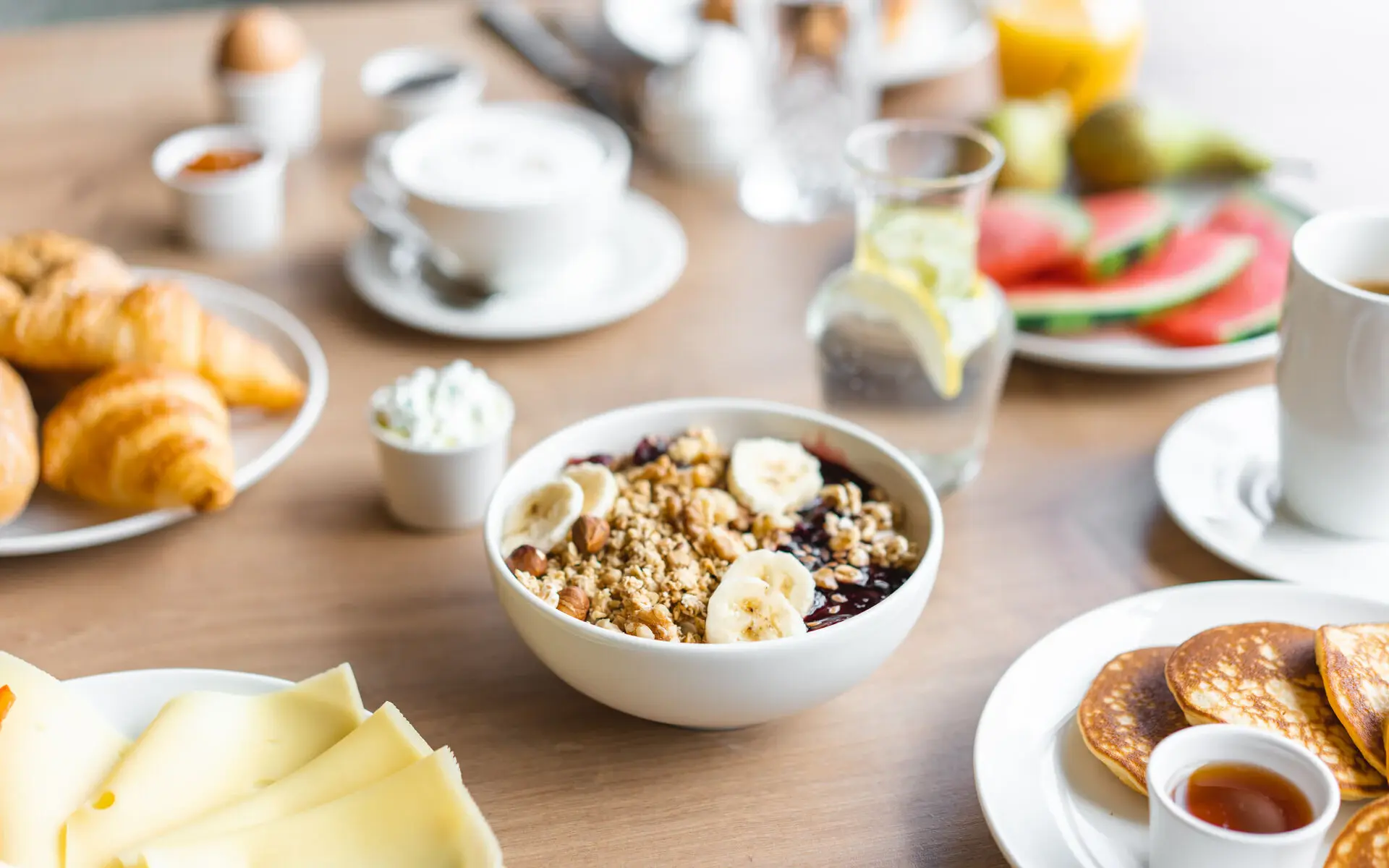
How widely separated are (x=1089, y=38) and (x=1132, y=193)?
34 cm

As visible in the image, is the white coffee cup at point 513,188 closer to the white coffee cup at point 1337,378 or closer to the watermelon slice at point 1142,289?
the watermelon slice at point 1142,289

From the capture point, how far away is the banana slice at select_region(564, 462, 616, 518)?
1084mm

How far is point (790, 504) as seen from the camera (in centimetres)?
111

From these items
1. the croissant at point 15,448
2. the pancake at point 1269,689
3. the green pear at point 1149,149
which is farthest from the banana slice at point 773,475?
the green pear at point 1149,149

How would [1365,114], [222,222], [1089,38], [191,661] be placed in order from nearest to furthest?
[191,661]
[222,222]
[1089,38]
[1365,114]

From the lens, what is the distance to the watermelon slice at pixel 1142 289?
58.9 inches

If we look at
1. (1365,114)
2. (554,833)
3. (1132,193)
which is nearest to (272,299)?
(554,833)

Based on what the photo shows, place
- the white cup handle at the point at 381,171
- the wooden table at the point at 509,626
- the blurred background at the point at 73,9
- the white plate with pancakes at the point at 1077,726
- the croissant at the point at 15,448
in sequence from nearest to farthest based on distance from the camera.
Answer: the white plate with pancakes at the point at 1077,726, the wooden table at the point at 509,626, the croissant at the point at 15,448, the white cup handle at the point at 381,171, the blurred background at the point at 73,9

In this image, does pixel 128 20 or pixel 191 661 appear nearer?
pixel 191 661

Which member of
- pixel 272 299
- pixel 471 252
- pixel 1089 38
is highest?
pixel 1089 38

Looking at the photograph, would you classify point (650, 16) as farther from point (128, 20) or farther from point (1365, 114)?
point (1365, 114)

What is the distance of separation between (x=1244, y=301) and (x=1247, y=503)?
0.38 metres

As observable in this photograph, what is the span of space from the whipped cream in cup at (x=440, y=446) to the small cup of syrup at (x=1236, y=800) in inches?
26.9

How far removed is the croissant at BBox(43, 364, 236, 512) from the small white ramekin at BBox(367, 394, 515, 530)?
150mm
